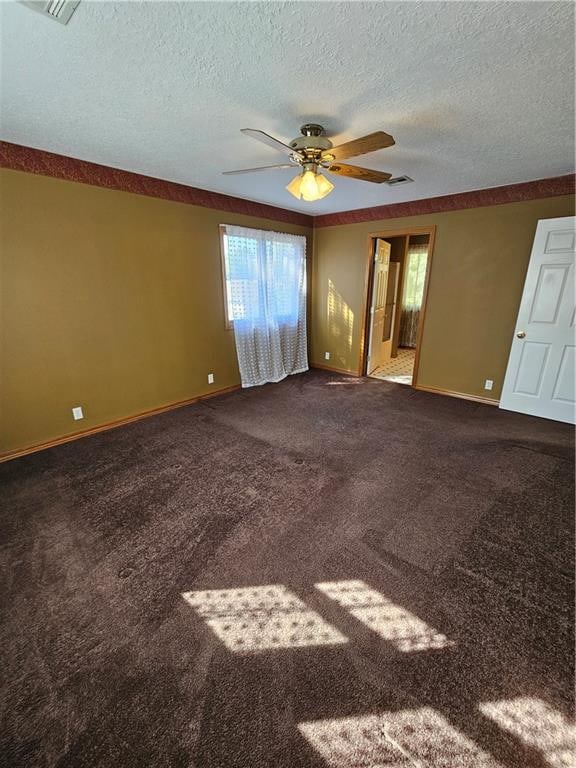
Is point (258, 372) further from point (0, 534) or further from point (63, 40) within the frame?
point (63, 40)

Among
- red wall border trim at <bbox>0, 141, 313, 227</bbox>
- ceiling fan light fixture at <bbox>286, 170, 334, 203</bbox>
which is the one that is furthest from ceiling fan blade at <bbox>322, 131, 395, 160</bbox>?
red wall border trim at <bbox>0, 141, 313, 227</bbox>

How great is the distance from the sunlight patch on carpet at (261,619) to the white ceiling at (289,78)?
2.44 meters

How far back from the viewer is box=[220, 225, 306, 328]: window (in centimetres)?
396

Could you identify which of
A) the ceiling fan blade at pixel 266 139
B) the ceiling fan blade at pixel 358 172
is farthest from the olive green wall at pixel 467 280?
the ceiling fan blade at pixel 266 139

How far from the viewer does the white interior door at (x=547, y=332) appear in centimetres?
310

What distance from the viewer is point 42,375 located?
2.78 meters

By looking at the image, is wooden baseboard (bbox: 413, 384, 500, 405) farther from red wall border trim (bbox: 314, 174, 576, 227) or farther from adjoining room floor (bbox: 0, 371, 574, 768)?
red wall border trim (bbox: 314, 174, 576, 227)

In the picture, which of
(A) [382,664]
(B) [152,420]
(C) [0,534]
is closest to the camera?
(A) [382,664]

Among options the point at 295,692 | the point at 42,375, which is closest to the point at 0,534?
the point at 42,375

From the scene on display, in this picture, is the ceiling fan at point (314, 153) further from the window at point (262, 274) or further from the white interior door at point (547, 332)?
the white interior door at point (547, 332)

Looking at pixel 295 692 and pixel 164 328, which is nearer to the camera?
pixel 295 692

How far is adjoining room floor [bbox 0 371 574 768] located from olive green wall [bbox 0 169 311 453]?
22.1 inches

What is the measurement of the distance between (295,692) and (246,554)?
26.9 inches

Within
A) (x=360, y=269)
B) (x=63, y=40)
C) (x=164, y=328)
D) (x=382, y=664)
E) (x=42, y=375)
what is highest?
(x=63, y=40)
